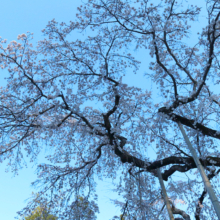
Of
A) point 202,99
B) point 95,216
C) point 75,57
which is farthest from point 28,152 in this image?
point 202,99

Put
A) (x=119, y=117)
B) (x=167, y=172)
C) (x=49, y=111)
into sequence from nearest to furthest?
(x=167, y=172) → (x=49, y=111) → (x=119, y=117)

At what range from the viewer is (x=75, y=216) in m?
6.56

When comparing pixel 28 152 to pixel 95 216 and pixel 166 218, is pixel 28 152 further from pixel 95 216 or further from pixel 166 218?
pixel 166 218

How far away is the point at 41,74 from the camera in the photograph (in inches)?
288

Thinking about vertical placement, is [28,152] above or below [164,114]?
above

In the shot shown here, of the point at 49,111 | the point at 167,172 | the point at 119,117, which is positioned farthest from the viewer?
the point at 119,117

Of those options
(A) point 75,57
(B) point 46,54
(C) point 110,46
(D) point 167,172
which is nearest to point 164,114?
(D) point 167,172

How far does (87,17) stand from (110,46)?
4.23ft

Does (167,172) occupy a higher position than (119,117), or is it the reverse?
(119,117)

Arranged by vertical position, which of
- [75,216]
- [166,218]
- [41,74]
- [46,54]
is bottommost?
[166,218]

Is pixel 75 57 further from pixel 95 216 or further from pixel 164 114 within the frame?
pixel 95 216

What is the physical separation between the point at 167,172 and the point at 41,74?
543 centimetres

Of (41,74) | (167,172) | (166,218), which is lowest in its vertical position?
(166,218)

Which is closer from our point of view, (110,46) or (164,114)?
(164,114)
